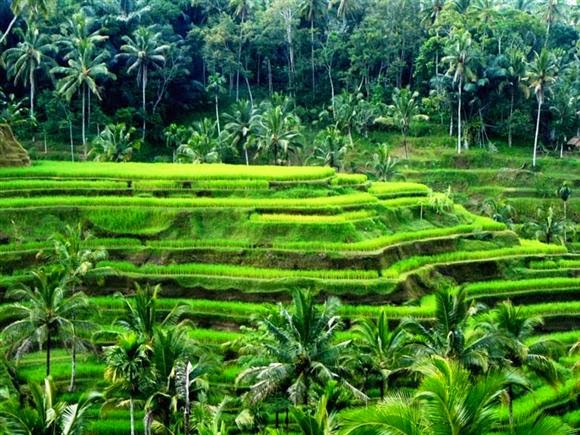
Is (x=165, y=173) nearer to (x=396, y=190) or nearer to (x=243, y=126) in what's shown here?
(x=396, y=190)

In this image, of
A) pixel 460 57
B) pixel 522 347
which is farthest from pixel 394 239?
pixel 460 57

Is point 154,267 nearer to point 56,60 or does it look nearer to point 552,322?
point 552,322

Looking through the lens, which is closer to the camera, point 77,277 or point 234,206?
point 77,277

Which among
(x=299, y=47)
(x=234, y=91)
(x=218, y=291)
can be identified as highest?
(x=299, y=47)

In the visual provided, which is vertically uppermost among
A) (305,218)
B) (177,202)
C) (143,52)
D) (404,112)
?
(143,52)

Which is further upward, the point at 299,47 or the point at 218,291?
the point at 299,47

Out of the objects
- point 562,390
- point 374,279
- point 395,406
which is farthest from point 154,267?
point 395,406
